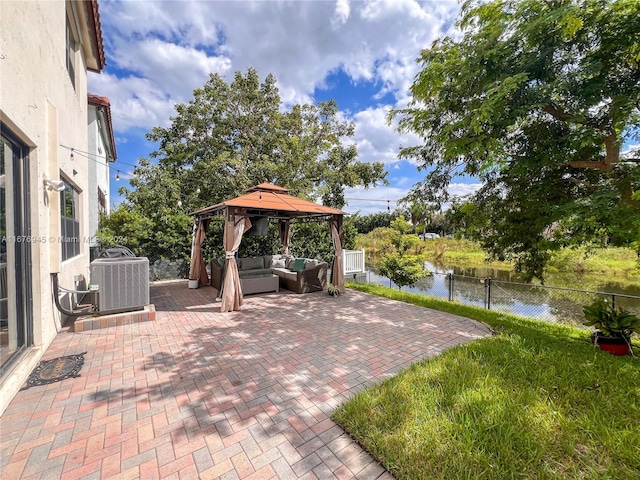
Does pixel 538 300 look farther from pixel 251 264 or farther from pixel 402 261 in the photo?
pixel 251 264

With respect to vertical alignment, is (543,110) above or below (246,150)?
below

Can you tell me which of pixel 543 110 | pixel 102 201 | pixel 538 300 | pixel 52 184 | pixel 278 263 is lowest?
pixel 538 300

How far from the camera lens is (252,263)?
8.88m

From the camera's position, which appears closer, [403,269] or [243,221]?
[243,221]

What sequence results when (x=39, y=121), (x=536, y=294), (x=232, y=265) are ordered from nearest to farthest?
(x=39, y=121) < (x=232, y=265) < (x=536, y=294)

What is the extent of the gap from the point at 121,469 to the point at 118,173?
31.5 ft

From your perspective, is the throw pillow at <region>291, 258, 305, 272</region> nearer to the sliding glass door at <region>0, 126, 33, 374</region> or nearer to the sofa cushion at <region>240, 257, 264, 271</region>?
the sofa cushion at <region>240, 257, 264, 271</region>

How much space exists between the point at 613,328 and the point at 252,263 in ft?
27.2

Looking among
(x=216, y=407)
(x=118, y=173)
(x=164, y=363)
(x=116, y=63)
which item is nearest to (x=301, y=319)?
(x=164, y=363)

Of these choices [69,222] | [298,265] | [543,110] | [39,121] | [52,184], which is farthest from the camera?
[298,265]

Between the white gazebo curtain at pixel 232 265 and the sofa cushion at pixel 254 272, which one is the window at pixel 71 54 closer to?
the white gazebo curtain at pixel 232 265

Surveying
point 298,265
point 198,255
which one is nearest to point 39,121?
point 198,255

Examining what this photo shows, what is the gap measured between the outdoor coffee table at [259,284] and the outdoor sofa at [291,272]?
396mm

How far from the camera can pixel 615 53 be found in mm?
3834
